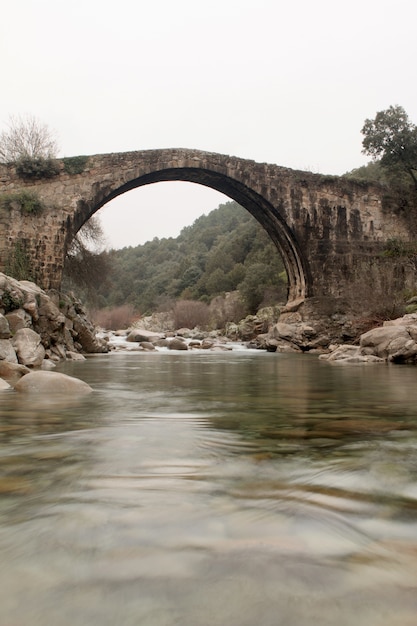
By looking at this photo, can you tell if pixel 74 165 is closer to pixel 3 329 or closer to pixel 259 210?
pixel 259 210

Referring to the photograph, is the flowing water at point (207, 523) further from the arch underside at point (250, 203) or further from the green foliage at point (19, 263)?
the arch underside at point (250, 203)

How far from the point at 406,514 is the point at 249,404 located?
8.45 feet

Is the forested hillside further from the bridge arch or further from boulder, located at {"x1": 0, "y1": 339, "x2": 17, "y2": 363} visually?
boulder, located at {"x1": 0, "y1": 339, "x2": 17, "y2": 363}

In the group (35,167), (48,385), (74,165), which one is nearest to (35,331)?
(48,385)

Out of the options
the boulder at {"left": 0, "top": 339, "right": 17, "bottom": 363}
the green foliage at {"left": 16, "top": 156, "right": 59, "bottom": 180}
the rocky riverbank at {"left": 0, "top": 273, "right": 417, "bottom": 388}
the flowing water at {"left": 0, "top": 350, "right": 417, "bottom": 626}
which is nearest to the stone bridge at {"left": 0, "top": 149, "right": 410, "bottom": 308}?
the green foliage at {"left": 16, "top": 156, "right": 59, "bottom": 180}

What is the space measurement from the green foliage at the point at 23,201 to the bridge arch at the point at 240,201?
4.13 feet

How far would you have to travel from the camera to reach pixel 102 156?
1586cm

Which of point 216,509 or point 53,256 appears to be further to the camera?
point 53,256

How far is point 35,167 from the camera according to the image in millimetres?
14891

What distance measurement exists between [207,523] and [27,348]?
6932 mm

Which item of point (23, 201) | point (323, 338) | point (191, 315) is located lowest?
point (323, 338)

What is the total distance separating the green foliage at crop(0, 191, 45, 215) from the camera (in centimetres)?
1453

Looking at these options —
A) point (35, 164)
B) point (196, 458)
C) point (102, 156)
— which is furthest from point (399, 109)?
point (196, 458)

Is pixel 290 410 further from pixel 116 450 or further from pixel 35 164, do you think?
pixel 35 164
